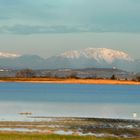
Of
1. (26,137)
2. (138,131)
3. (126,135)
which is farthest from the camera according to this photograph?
(138,131)

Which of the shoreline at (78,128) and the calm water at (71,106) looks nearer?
the shoreline at (78,128)

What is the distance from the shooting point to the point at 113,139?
34.8 meters

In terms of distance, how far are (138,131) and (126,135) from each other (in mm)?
2958

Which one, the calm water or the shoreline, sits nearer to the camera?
the shoreline

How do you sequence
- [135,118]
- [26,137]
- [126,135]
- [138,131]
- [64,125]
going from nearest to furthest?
1. [26,137]
2. [126,135]
3. [138,131]
4. [64,125]
5. [135,118]

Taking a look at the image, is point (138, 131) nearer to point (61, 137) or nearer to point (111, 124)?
point (111, 124)

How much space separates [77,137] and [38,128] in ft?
22.9

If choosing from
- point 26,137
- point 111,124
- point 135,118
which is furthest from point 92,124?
point 26,137

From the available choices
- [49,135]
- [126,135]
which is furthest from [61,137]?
[126,135]

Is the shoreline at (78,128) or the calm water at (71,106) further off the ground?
the calm water at (71,106)

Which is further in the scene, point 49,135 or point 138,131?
point 138,131

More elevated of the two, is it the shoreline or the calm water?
the calm water

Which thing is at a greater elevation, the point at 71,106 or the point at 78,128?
the point at 71,106

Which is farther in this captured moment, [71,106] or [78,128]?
[71,106]
